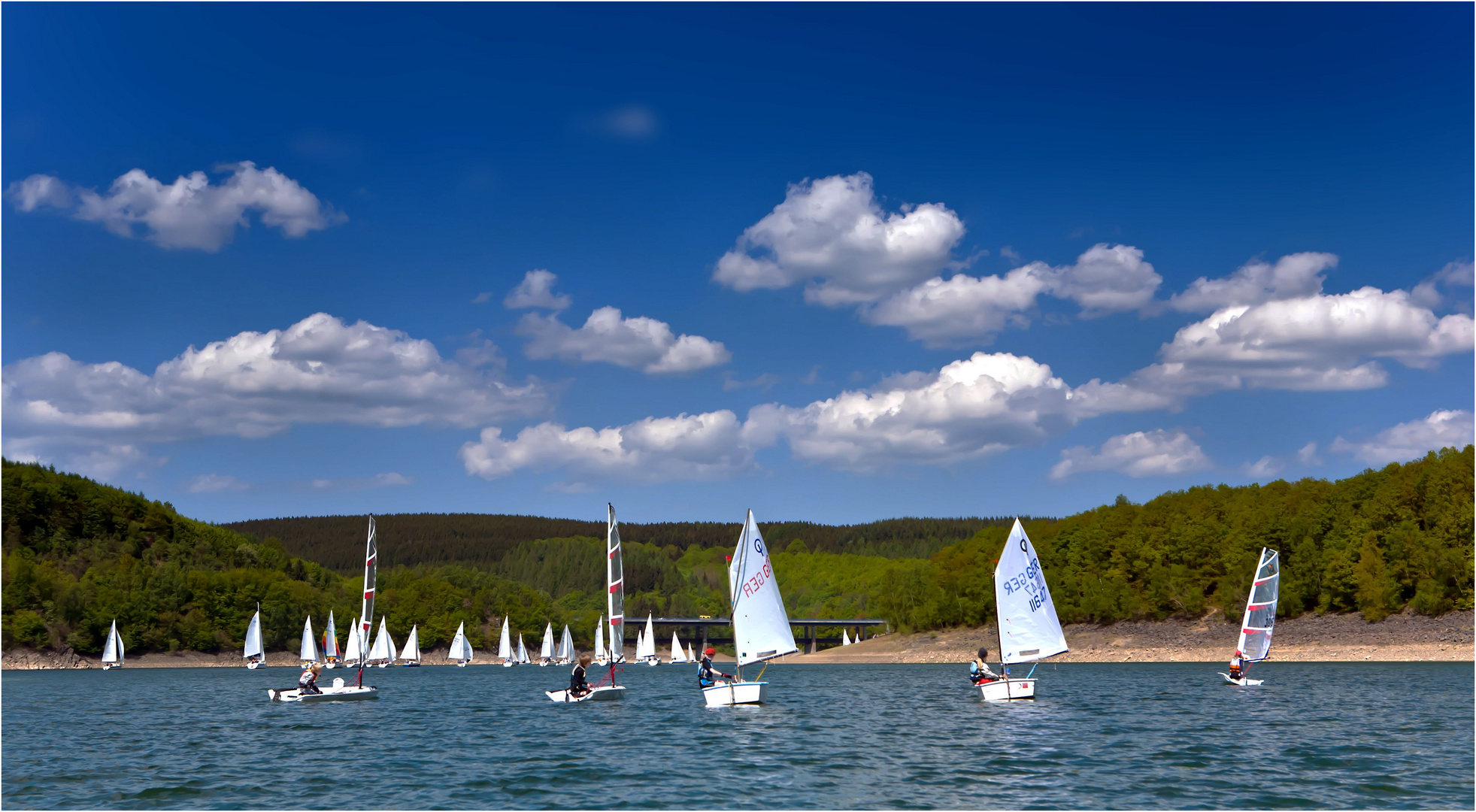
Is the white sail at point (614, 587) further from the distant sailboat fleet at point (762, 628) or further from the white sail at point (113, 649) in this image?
the white sail at point (113, 649)

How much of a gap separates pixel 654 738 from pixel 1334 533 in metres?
127

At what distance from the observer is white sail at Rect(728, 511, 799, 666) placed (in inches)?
1982

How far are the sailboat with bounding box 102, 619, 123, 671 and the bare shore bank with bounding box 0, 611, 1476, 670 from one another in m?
7.62

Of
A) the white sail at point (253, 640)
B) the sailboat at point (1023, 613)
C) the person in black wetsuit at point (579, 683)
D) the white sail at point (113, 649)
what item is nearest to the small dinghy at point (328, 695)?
the person in black wetsuit at point (579, 683)

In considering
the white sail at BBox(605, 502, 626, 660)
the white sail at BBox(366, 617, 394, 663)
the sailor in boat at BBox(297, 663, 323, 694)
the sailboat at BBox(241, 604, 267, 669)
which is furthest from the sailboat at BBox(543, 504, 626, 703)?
the white sail at BBox(366, 617, 394, 663)

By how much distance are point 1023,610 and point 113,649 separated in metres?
158

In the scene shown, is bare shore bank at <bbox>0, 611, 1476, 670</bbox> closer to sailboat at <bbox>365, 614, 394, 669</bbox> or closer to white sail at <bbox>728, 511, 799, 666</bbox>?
sailboat at <bbox>365, 614, 394, 669</bbox>

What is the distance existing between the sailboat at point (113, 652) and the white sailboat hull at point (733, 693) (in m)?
146

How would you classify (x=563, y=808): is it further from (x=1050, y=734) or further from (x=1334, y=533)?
(x=1334, y=533)

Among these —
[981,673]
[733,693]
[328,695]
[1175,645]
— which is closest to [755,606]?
[733,693]

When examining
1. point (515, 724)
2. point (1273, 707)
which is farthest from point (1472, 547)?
point (515, 724)

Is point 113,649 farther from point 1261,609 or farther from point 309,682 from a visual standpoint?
point 1261,609

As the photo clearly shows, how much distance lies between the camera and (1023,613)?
184 feet

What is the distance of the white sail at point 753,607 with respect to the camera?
50.3 m
